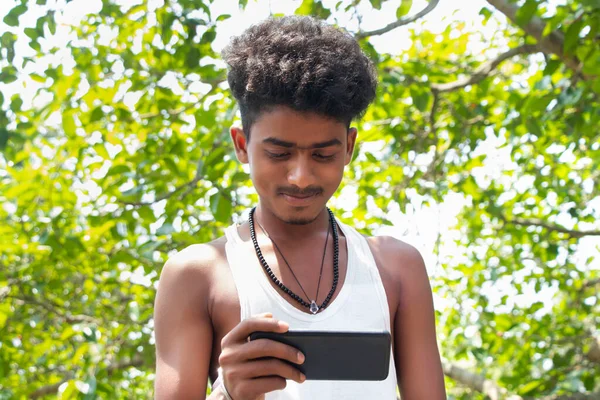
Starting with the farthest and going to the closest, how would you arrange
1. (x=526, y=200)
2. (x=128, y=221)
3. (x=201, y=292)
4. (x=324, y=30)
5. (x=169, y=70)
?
1. (x=526, y=200)
2. (x=169, y=70)
3. (x=128, y=221)
4. (x=324, y=30)
5. (x=201, y=292)

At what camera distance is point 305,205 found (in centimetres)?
167

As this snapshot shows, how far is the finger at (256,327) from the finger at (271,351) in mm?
23

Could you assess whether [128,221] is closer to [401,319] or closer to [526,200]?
[401,319]

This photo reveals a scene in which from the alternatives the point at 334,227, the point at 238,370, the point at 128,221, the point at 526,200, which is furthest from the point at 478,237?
the point at 238,370

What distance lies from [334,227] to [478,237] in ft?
14.0

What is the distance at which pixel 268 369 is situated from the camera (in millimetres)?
1397

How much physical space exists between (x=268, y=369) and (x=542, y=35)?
8.82 ft

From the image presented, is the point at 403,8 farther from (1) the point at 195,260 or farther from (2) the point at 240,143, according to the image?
(1) the point at 195,260

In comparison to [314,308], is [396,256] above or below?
above

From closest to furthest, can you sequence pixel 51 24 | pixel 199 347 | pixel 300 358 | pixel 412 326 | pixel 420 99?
pixel 300 358 → pixel 199 347 → pixel 412 326 → pixel 51 24 → pixel 420 99

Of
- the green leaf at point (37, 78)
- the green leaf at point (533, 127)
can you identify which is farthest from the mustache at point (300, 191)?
the green leaf at point (37, 78)

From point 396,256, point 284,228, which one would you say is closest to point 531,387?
point 396,256

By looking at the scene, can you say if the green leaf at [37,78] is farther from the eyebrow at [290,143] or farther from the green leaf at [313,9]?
the eyebrow at [290,143]

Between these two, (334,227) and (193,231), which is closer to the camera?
(334,227)
